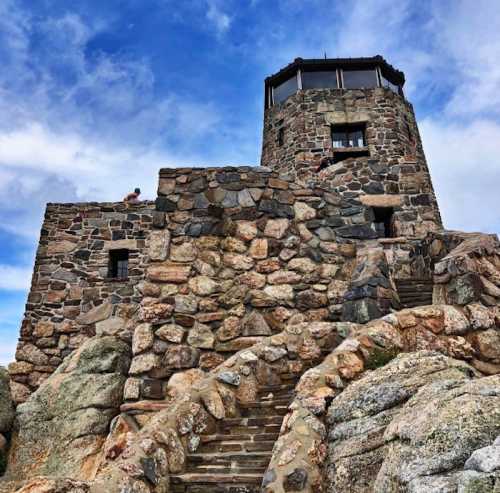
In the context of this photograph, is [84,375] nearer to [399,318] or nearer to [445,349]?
[399,318]

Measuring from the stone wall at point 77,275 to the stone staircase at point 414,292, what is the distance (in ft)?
19.4

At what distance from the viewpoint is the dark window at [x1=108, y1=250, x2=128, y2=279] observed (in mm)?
11984

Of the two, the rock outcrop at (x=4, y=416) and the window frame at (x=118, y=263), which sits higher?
the window frame at (x=118, y=263)

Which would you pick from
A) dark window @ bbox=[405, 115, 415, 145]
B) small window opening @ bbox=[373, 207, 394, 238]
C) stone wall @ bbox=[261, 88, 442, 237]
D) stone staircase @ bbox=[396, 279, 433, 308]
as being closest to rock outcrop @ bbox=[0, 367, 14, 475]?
stone staircase @ bbox=[396, 279, 433, 308]

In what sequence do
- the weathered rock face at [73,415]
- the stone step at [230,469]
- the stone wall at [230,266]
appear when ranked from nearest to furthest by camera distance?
the stone step at [230,469] < the weathered rock face at [73,415] < the stone wall at [230,266]

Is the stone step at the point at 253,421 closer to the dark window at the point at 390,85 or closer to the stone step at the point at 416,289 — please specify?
the stone step at the point at 416,289

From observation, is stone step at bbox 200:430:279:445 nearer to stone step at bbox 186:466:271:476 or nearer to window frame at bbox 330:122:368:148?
stone step at bbox 186:466:271:476

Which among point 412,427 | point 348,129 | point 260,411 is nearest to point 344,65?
point 348,129

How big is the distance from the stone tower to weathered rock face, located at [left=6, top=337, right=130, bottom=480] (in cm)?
1055

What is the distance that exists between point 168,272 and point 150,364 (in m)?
1.19

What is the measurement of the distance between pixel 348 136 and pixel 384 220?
6.23 meters

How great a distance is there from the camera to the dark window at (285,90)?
723 inches

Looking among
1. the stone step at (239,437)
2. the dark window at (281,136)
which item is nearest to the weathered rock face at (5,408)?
the stone step at (239,437)

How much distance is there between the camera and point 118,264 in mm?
12273
